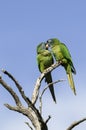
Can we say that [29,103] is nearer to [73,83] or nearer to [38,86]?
[38,86]

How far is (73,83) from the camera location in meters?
9.80

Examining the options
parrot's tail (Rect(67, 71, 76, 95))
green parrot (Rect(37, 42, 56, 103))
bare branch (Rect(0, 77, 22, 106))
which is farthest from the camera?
green parrot (Rect(37, 42, 56, 103))

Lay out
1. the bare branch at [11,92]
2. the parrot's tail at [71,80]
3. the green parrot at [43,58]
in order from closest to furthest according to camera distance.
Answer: the bare branch at [11,92]
the parrot's tail at [71,80]
the green parrot at [43,58]

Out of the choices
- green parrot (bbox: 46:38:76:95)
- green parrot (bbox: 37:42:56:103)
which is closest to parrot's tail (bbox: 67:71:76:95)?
green parrot (bbox: 46:38:76:95)

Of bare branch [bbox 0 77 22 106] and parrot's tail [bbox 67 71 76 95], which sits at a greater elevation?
bare branch [bbox 0 77 22 106]

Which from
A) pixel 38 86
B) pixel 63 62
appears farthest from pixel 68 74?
pixel 38 86

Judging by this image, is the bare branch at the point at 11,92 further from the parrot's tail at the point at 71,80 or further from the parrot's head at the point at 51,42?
the parrot's head at the point at 51,42

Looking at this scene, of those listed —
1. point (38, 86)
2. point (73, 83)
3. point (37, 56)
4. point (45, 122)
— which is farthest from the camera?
point (37, 56)

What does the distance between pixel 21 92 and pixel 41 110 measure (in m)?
0.57

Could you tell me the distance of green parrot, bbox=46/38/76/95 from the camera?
1050 cm

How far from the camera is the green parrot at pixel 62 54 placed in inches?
413

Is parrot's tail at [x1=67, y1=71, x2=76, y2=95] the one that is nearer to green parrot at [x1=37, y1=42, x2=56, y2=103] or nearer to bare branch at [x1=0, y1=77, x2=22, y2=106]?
green parrot at [x1=37, y1=42, x2=56, y2=103]

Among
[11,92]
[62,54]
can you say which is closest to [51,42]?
[62,54]

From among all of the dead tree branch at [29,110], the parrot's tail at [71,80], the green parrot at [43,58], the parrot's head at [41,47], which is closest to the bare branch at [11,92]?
the dead tree branch at [29,110]
